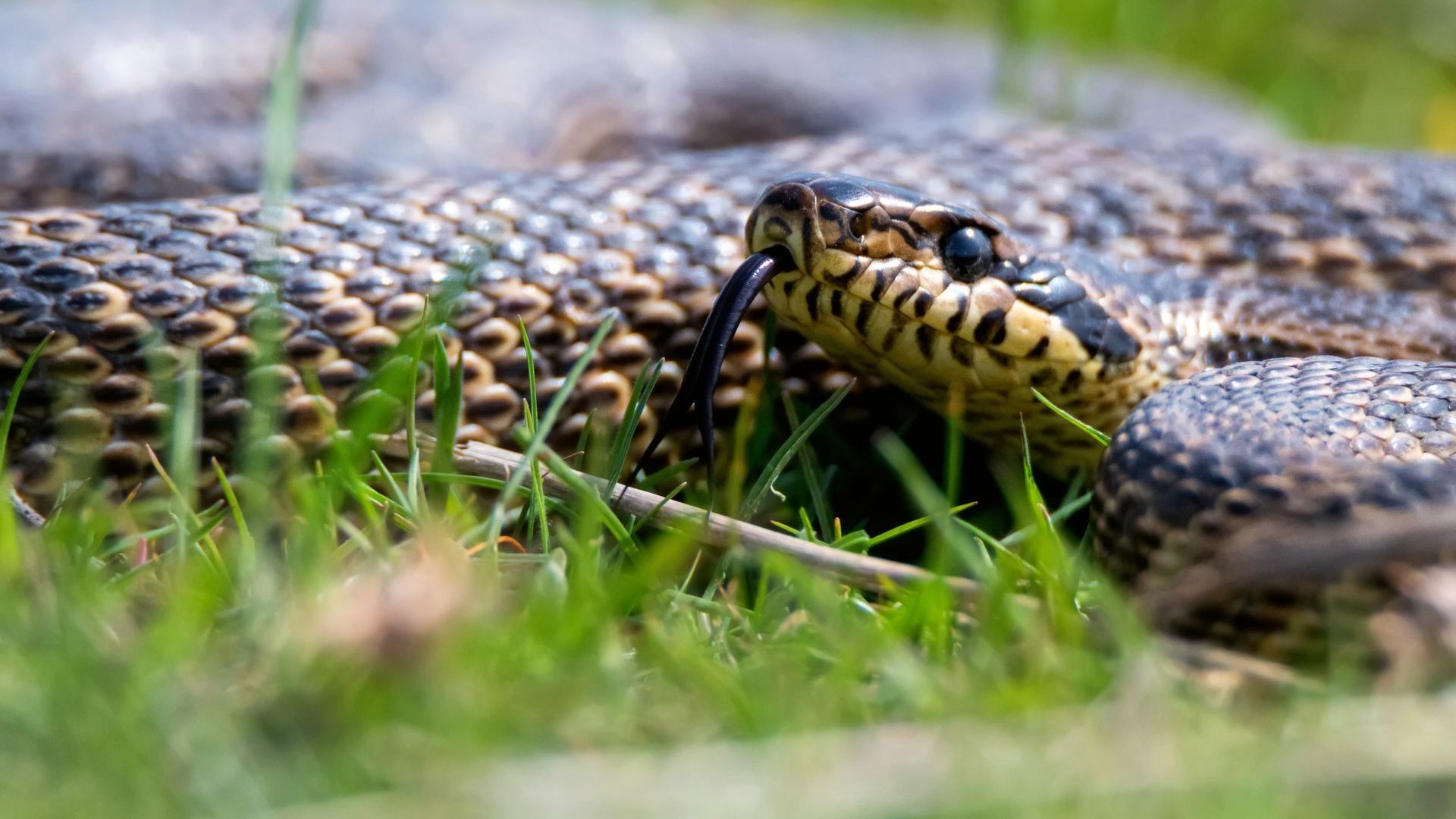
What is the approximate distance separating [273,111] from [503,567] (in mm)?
1216

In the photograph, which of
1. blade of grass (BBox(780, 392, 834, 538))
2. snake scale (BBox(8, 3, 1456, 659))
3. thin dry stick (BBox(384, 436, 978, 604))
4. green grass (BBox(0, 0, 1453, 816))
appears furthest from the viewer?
blade of grass (BBox(780, 392, 834, 538))

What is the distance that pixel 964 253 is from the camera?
3.43 metres

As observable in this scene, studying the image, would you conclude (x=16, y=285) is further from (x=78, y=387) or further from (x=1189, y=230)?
(x=1189, y=230)

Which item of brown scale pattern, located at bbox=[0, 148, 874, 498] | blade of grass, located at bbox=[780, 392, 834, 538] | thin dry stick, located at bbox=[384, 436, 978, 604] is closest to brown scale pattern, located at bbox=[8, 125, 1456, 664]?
brown scale pattern, located at bbox=[0, 148, 874, 498]

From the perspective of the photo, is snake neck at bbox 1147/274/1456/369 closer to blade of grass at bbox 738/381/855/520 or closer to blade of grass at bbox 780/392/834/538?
blade of grass at bbox 780/392/834/538

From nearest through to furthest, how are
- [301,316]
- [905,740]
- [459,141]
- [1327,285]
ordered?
[905,740], [301,316], [1327,285], [459,141]

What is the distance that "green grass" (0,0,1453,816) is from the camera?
72.8 inches

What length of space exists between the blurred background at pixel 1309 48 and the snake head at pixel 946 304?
5.28 metres

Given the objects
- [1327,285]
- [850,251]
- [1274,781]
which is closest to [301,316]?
[850,251]

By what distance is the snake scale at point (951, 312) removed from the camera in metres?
2.73

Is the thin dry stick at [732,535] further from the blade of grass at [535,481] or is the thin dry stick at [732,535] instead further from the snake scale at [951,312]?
the snake scale at [951,312]

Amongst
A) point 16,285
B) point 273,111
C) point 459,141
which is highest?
point 273,111

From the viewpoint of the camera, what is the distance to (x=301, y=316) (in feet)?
11.4

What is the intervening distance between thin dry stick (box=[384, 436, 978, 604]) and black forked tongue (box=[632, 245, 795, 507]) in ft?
0.77
